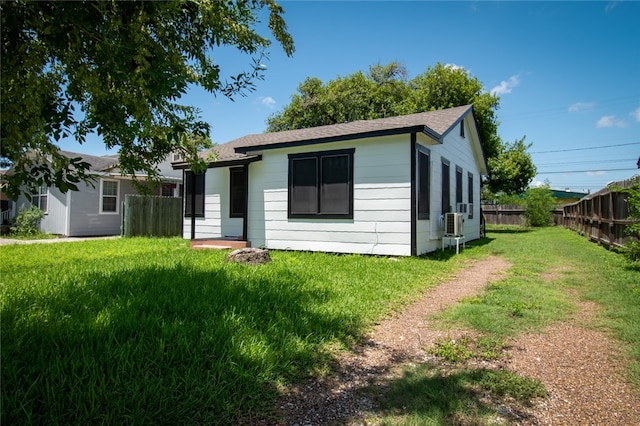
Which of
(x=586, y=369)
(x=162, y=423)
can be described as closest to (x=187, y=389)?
(x=162, y=423)

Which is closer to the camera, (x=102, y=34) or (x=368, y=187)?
(x=102, y=34)

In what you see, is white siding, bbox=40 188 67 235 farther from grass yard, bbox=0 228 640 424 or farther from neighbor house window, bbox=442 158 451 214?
neighbor house window, bbox=442 158 451 214

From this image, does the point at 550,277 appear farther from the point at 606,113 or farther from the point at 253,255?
the point at 606,113

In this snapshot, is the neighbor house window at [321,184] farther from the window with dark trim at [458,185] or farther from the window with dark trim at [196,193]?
the window with dark trim at [458,185]

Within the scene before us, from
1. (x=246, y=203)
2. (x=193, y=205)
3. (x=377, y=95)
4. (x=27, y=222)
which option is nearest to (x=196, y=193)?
(x=193, y=205)

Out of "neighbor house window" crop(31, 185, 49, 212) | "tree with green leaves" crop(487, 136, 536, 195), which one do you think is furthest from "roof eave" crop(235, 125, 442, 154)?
"tree with green leaves" crop(487, 136, 536, 195)

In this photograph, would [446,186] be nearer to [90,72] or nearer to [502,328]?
[502,328]

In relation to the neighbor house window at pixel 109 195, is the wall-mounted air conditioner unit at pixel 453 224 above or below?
below

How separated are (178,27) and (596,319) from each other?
504cm

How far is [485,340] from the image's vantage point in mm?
3217

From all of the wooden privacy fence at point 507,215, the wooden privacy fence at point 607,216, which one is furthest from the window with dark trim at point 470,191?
the wooden privacy fence at point 507,215

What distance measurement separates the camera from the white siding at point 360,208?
8078 millimetres

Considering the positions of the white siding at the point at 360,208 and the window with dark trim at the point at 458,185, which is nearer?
the white siding at the point at 360,208

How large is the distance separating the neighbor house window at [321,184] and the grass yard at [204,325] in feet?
8.88
